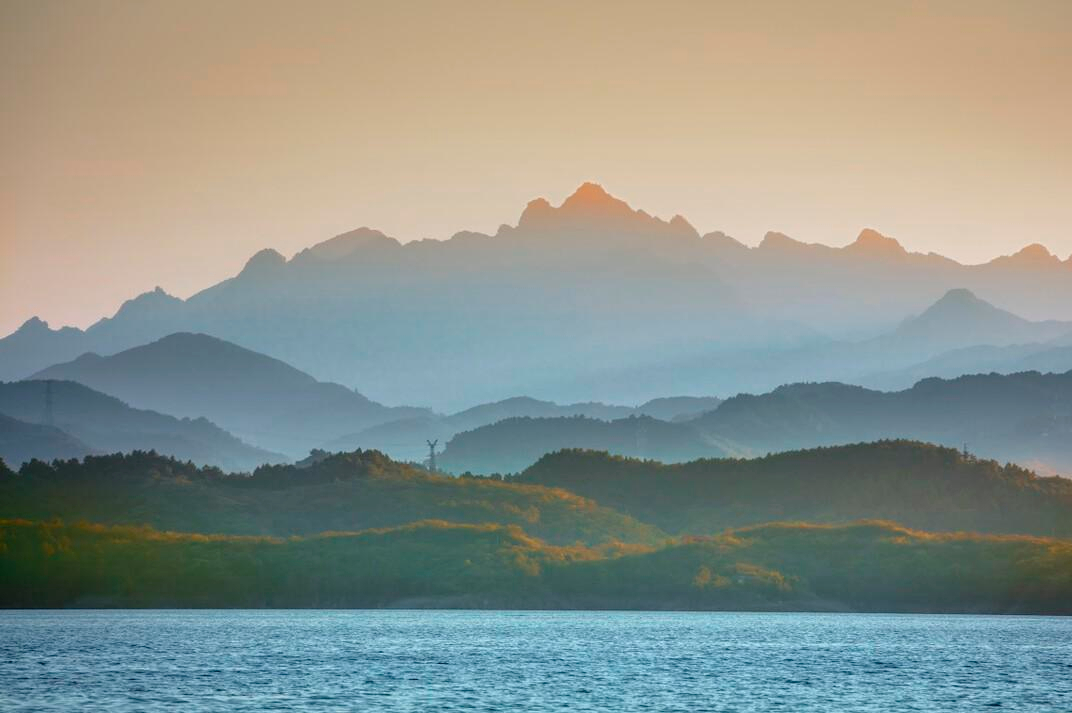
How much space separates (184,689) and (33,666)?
1106 inches

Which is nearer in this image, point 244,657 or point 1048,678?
point 1048,678

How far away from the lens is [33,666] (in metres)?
161

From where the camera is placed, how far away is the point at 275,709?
124812 mm

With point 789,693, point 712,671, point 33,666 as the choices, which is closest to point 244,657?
point 33,666

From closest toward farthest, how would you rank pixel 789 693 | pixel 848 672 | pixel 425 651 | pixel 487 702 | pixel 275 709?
pixel 275 709 → pixel 487 702 → pixel 789 693 → pixel 848 672 → pixel 425 651

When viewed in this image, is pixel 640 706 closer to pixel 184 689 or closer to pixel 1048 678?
pixel 184 689

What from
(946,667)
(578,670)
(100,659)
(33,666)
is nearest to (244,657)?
(100,659)

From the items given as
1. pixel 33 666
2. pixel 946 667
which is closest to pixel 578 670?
pixel 946 667

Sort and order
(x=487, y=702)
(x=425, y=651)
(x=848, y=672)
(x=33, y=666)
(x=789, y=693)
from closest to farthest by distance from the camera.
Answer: (x=487, y=702) → (x=789, y=693) → (x=33, y=666) → (x=848, y=672) → (x=425, y=651)

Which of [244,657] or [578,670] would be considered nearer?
[578,670]

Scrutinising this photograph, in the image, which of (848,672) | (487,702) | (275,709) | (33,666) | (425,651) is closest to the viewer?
(275,709)

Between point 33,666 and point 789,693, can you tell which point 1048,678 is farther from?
point 33,666

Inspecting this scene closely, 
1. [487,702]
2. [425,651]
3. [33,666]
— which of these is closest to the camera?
[487,702]

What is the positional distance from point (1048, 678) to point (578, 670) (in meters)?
47.9
